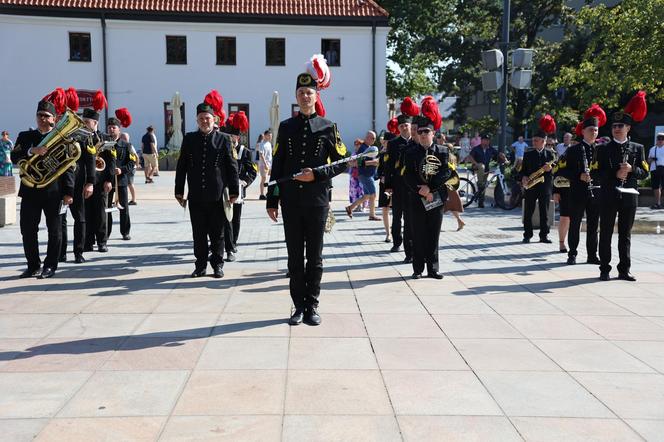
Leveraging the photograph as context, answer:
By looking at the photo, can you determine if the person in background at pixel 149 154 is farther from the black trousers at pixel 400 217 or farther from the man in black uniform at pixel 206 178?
the man in black uniform at pixel 206 178

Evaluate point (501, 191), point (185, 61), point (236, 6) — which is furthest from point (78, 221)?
point (236, 6)

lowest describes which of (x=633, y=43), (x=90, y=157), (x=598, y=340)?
(x=598, y=340)

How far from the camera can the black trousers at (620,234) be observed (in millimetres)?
8305

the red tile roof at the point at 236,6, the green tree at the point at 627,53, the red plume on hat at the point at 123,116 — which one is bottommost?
the red plume on hat at the point at 123,116

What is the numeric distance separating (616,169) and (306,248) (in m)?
4.29

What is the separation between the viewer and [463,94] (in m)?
42.0

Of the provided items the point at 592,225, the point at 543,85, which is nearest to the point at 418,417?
the point at 592,225

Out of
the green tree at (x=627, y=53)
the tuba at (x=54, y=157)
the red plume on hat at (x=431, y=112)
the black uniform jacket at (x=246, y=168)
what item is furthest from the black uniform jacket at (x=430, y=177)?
the green tree at (x=627, y=53)

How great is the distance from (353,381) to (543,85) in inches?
1358

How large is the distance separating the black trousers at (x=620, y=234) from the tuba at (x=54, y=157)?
6.34 m

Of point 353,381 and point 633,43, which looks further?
point 633,43

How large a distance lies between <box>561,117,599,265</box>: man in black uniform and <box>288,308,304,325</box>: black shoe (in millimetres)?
4831

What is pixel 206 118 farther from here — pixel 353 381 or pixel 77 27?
pixel 77 27

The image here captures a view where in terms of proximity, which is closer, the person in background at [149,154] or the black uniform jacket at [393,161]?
the black uniform jacket at [393,161]
